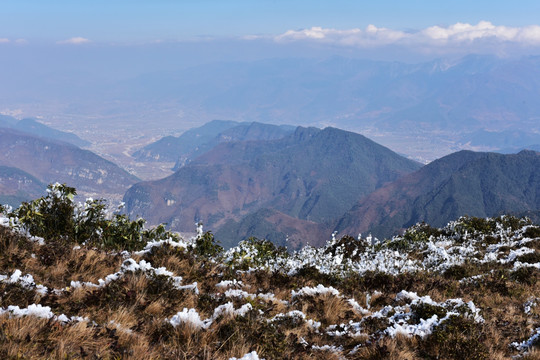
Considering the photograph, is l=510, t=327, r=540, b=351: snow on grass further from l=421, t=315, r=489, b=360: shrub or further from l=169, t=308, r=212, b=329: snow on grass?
l=169, t=308, r=212, b=329: snow on grass

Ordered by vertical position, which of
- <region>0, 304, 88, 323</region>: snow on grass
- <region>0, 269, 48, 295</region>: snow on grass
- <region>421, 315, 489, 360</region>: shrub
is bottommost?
<region>421, 315, 489, 360</region>: shrub

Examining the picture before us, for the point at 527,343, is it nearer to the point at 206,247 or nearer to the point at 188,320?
the point at 188,320

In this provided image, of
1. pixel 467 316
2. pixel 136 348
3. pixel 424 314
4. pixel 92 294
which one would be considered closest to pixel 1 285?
pixel 92 294

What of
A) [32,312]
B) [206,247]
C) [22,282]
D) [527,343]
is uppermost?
[32,312]

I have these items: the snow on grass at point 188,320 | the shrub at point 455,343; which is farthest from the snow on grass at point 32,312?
the shrub at point 455,343

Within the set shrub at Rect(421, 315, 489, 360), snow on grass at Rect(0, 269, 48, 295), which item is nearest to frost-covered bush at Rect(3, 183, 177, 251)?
snow on grass at Rect(0, 269, 48, 295)

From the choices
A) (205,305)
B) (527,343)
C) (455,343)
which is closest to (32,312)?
(205,305)

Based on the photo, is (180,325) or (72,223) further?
(72,223)

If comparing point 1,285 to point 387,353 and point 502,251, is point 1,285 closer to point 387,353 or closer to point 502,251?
point 387,353
